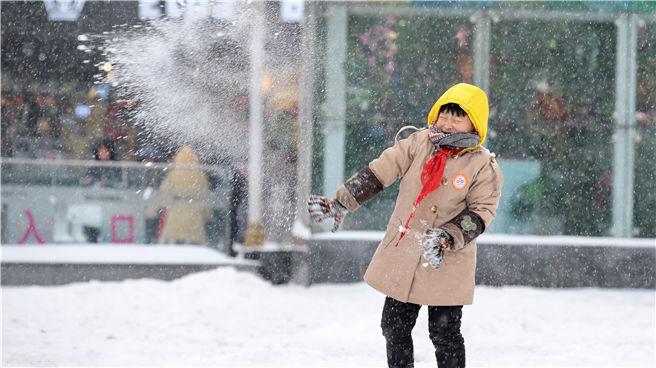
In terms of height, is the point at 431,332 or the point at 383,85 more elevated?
the point at 383,85

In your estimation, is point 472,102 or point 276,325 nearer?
point 472,102

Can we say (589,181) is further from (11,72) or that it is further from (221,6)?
(11,72)

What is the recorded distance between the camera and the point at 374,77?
884 cm

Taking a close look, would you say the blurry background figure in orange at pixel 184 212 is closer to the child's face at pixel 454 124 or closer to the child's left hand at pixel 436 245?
the child's face at pixel 454 124

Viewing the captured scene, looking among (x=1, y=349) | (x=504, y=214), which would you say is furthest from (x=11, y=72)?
(x=504, y=214)

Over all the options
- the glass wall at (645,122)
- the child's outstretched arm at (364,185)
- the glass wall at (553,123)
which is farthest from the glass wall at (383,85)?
the child's outstretched arm at (364,185)

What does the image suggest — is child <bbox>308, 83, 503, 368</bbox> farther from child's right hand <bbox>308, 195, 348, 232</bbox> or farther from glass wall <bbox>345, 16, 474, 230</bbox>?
glass wall <bbox>345, 16, 474, 230</bbox>

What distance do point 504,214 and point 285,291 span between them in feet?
7.79

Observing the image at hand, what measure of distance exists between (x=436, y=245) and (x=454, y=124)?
577 mm

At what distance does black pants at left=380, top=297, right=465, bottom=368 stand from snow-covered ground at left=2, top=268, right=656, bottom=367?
108cm

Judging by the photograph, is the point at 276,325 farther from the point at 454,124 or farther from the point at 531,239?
the point at 531,239

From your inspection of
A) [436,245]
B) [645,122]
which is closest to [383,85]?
[645,122]

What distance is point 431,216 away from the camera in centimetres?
375

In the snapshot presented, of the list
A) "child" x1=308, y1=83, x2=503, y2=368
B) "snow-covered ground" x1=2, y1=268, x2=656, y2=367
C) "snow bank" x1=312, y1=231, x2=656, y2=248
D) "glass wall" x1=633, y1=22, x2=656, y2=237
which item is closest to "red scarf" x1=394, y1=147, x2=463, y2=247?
"child" x1=308, y1=83, x2=503, y2=368
